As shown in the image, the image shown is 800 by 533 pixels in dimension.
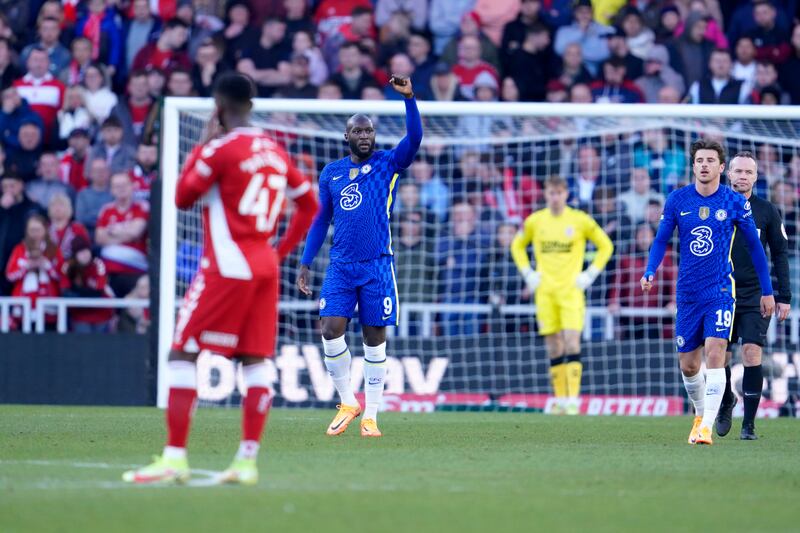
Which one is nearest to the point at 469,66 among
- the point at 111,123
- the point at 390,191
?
the point at 111,123

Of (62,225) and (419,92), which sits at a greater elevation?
(419,92)

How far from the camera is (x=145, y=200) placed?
18344mm

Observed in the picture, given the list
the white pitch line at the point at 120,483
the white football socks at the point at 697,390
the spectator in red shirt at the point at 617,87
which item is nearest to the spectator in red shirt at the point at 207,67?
the spectator in red shirt at the point at 617,87

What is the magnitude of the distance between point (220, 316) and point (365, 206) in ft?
13.8

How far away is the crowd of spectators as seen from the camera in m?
17.8

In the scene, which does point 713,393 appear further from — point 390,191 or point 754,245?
point 390,191

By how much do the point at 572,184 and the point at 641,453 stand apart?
8798mm

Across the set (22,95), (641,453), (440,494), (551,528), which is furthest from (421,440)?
(22,95)

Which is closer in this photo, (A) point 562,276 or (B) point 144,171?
(A) point 562,276

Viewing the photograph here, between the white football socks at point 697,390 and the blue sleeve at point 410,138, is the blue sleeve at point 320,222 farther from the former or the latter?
the white football socks at point 697,390

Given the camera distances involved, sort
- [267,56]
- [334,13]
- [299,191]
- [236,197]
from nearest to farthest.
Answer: [236,197] < [299,191] < [267,56] < [334,13]

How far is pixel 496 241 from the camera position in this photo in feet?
60.2

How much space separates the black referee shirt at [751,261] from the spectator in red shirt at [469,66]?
7887 mm

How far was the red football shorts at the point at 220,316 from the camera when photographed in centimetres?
732
